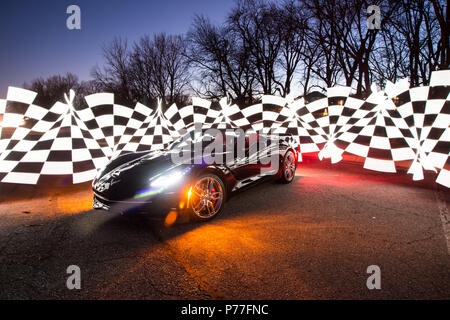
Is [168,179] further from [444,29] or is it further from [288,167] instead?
[444,29]

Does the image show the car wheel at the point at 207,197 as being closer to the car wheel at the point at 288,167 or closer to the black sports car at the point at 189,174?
the black sports car at the point at 189,174

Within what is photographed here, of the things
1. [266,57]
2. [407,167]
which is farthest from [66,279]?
[266,57]

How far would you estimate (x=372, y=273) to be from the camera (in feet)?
6.61

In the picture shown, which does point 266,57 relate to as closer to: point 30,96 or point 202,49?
point 202,49

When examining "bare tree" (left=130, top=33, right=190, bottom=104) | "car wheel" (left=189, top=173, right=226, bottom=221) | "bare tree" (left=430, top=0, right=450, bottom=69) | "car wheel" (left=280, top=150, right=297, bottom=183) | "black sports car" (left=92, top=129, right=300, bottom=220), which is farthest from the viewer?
"bare tree" (left=130, top=33, right=190, bottom=104)

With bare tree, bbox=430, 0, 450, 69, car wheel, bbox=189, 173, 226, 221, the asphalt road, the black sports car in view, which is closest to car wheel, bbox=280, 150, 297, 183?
the black sports car

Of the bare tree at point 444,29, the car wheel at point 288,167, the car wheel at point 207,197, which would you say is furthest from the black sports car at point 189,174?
the bare tree at point 444,29

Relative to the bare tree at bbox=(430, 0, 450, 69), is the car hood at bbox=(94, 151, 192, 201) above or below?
below

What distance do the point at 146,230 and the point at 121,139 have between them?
4.24m

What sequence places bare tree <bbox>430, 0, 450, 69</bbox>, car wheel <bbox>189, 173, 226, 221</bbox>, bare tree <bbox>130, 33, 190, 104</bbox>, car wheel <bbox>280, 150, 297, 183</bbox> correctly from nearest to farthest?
car wheel <bbox>189, 173, 226, 221</bbox> → car wheel <bbox>280, 150, 297, 183</bbox> → bare tree <bbox>430, 0, 450, 69</bbox> → bare tree <bbox>130, 33, 190, 104</bbox>

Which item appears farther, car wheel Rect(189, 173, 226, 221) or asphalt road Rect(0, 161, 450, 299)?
car wheel Rect(189, 173, 226, 221)

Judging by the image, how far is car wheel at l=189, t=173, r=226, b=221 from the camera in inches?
120

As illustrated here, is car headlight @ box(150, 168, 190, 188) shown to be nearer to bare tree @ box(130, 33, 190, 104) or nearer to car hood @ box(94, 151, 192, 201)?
car hood @ box(94, 151, 192, 201)

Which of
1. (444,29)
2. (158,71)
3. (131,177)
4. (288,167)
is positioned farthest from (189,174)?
(158,71)
